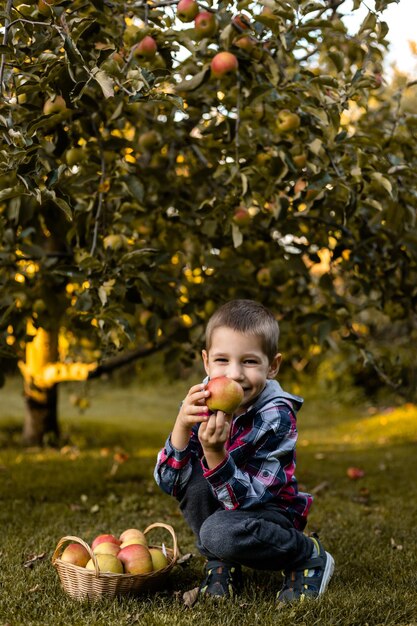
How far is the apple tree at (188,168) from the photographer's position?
108 inches

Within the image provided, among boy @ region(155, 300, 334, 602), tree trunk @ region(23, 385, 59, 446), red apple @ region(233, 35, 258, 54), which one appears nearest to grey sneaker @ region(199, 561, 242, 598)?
boy @ region(155, 300, 334, 602)

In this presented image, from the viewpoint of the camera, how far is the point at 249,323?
243 centimetres

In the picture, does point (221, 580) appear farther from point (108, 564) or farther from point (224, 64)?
point (224, 64)

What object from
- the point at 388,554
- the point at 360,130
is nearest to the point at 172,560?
the point at 388,554

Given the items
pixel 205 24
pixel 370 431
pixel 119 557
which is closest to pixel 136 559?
pixel 119 557

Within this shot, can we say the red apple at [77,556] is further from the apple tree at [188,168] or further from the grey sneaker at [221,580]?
the apple tree at [188,168]

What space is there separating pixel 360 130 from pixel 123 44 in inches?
52.8

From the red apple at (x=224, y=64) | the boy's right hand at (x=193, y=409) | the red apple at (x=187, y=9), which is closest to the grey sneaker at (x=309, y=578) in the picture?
the boy's right hand at (x=193, y=409)

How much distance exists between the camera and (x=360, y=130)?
12.6 ft

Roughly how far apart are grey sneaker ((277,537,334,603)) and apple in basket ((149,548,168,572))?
15.1 inches

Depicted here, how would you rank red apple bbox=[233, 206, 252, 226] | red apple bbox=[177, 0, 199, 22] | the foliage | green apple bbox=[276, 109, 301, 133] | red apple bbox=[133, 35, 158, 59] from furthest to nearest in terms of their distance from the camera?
red apple bbox=[233, 206, 252, 226] → green apple bbox=[276, 109, 301, 133] → red apple bbox=[177, 0, 199, 22] → red apple bbox=[133, 35, 158, 59] → the foliage

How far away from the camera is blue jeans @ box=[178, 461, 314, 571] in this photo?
2.28 m

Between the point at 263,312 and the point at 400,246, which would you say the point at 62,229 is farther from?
the point at 400,246

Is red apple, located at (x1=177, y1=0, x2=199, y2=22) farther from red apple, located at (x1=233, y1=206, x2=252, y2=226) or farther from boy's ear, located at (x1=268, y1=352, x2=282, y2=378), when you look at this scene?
boy's ear, located at (x1=268, y1=352, x2=282, y2=378)
